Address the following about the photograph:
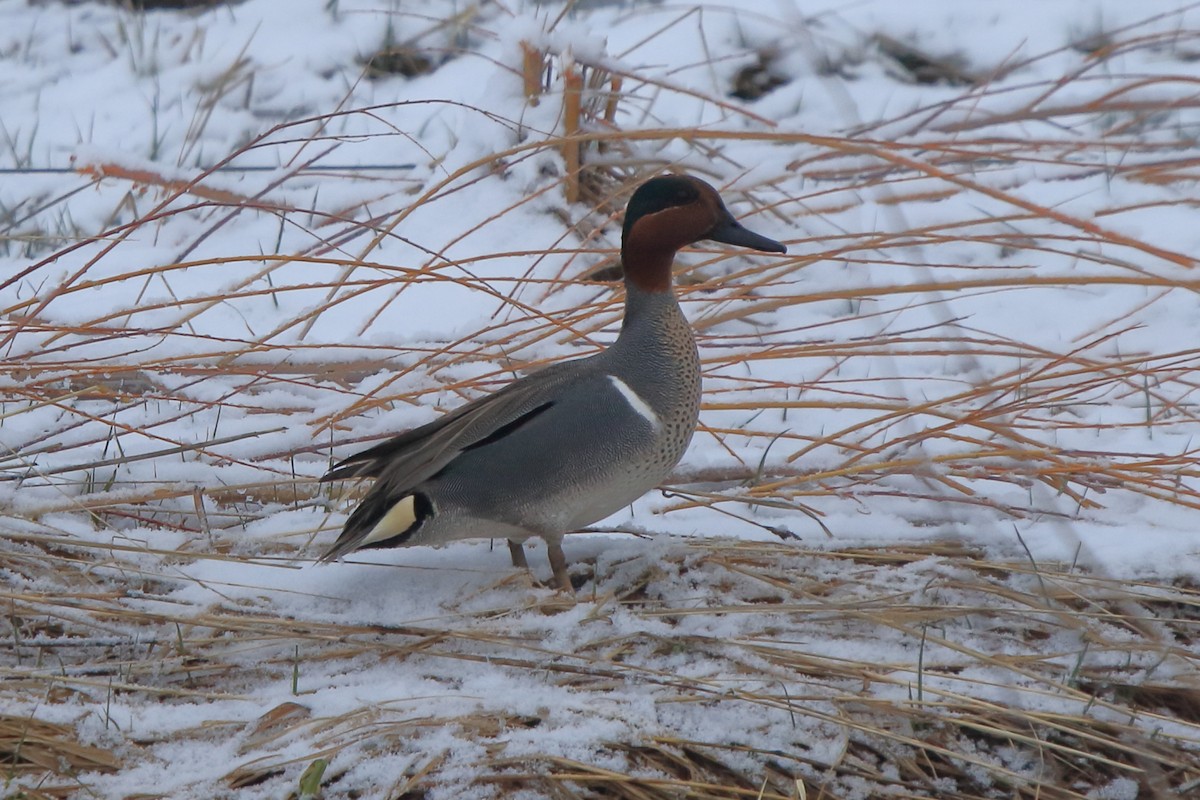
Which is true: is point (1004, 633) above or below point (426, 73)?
below

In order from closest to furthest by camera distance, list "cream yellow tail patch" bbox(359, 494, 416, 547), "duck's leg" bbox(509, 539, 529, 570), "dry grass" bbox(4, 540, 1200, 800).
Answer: "dry grass" bbox(4, 540, 1200, 800), "cream yellow tail patch" bbox(359, 494, 416, 547), "duck's leg" bbox(509, 539, 529, 570)

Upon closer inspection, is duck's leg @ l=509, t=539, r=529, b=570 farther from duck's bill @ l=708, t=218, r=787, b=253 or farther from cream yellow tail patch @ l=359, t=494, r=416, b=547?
duck's bill @ l=708, t=218, r=787, b=253

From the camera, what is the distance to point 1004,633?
233 centimetres

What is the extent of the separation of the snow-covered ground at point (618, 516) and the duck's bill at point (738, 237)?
0.25 metres

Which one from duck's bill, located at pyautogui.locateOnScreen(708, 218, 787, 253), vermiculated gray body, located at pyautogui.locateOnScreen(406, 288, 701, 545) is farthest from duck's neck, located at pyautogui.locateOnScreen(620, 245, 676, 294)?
vermiculated gray body, located at pyautogui.locateOnScreen(406, 288, 701, 545)

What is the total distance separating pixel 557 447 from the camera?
2408 millimetres

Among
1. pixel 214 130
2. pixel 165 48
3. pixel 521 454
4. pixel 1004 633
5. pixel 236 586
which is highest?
pixel 165 48

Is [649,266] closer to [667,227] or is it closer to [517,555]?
[667,227]

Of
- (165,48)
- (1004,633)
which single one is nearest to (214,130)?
(165,48)

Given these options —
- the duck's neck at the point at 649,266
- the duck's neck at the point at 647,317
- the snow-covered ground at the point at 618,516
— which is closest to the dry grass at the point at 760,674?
the snow-covered ground at the point at 618,516

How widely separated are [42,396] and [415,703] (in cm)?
126

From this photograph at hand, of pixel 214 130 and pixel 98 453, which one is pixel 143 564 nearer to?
pixel 98 453

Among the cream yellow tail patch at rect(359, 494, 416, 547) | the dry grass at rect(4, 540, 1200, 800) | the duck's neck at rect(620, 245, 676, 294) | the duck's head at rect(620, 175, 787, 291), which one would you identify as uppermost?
the duck's head at rect(620, 175, 787, 291)

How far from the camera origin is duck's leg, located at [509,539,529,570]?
102 inches
